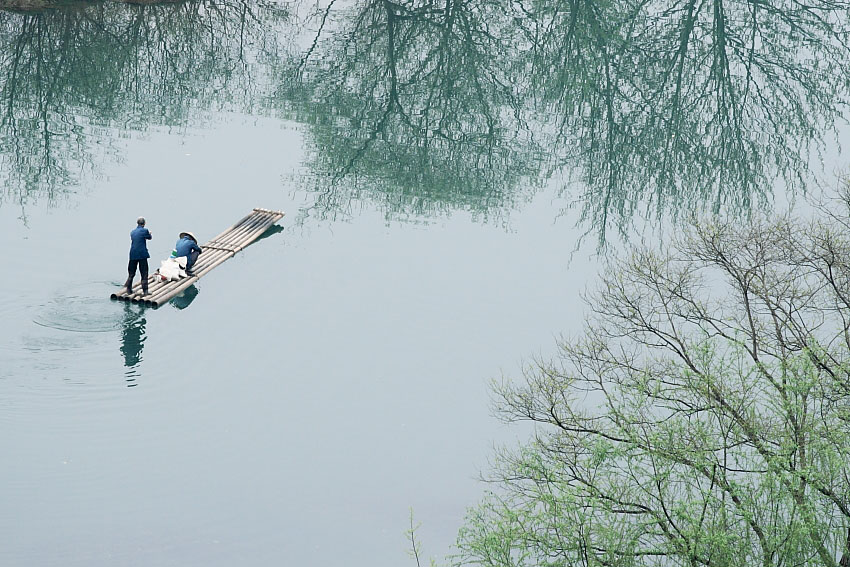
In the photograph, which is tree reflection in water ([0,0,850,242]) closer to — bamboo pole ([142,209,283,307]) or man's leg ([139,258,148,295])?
bamboo pole ([142,209,283,307])

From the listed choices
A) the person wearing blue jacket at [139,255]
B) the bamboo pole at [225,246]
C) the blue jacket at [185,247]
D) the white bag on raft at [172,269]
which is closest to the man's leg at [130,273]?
the person wearing blue jacket at [139,255]

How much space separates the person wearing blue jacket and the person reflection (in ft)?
1.83

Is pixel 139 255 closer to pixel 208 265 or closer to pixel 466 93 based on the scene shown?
pixel 208 265

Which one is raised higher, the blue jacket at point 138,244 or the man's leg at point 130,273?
the blue jacket at point 138,244

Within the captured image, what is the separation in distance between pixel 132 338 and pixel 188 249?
3.60 meters

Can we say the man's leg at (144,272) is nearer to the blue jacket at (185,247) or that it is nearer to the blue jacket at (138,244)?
the blue jacket at (138,244)

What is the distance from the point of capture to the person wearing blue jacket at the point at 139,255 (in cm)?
2819

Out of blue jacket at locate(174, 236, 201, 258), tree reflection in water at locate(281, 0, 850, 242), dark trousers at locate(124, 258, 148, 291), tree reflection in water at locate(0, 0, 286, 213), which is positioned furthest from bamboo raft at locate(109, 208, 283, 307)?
tree reflection in water at locate(0, 0, 286, 213)

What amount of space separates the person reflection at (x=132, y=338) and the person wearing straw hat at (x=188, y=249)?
2034 millimetres

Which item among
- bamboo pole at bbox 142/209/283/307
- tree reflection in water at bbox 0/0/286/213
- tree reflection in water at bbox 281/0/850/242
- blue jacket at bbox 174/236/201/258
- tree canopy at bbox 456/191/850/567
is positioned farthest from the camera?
tree reflection in water at bbox 281/0/850/242

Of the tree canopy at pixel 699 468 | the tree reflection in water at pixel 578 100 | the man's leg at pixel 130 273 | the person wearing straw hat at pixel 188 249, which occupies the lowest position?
the tree canopy at pixel 699 468

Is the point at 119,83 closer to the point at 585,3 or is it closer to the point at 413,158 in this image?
the point at 413,158

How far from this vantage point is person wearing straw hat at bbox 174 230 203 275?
30.0 metres

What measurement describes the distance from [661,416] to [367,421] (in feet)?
21.1
